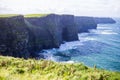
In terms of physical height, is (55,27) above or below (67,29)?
above

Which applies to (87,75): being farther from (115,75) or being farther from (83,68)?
(83,68)

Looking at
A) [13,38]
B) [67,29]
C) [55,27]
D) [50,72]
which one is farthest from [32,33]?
[50,72]

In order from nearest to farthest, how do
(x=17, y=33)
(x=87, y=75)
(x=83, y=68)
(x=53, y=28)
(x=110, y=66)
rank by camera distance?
1. (x=87, y=75)
2. (x=83, y=68)
3. (x=110, y=66)
4. (x=17, y=33)
5. (x=53, y=28)

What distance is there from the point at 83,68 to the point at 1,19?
5279 centimetres

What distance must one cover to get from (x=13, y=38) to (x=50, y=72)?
5232cm

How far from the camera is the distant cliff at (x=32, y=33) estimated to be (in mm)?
66125

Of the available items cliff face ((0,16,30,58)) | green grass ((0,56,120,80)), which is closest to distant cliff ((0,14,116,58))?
A: cliff face ((0,16,30,58))

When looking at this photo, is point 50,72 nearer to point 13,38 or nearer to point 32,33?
point 13,38

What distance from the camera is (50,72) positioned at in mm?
16828

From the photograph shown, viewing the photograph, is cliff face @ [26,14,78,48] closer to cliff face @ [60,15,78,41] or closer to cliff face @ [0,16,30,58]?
cliff face @ [60,15,78,41]

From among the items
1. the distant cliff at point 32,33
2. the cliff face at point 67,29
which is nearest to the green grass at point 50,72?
the distant cliff at point 32,33

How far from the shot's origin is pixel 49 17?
10356 cm

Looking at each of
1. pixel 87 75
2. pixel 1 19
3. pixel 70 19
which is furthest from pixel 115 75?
pixel 70 19

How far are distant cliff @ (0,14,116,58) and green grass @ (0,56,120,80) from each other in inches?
1732
